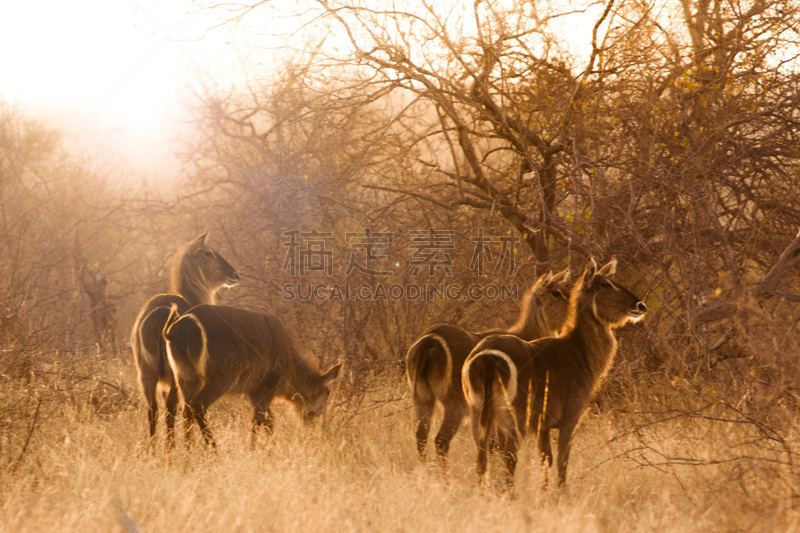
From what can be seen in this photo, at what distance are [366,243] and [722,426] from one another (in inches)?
156

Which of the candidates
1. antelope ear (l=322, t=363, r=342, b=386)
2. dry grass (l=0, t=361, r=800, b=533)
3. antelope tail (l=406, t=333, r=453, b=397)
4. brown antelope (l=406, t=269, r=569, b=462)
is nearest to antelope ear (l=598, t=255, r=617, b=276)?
brown antelope (l=406, t=269, r=569, b=462)

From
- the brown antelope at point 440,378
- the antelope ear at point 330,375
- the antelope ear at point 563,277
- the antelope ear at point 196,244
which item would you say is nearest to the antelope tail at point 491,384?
the brown antelope at point 440,378

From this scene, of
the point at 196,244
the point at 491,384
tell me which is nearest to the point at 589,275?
the point at 491,384

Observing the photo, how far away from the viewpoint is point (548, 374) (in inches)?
204

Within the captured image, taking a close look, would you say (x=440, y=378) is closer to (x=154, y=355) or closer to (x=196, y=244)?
(x=154, y=355)

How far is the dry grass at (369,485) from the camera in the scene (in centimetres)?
413

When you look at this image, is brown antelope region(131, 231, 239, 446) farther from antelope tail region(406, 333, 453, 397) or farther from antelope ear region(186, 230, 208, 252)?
antelope tail region(406, 333, 453, 397)

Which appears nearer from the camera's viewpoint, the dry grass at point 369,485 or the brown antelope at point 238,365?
the dry grass at point 369,485

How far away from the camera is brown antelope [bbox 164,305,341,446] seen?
6.06 metres

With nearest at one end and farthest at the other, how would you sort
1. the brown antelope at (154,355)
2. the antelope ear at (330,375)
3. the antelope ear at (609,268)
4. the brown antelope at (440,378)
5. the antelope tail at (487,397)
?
the antelope tail at (487,397) → the brown antelope at (440,378) → the antelope ear at (609,268) → the brown antelope at (154,355) → the antelope ear at (330,375)

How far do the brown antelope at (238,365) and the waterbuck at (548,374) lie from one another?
6.68ft

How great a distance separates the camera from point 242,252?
10.5 metres

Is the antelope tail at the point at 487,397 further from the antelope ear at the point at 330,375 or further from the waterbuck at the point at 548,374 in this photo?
the antelope ear at the point at 330,375

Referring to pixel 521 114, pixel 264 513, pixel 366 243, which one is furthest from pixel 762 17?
pixel 264 513
